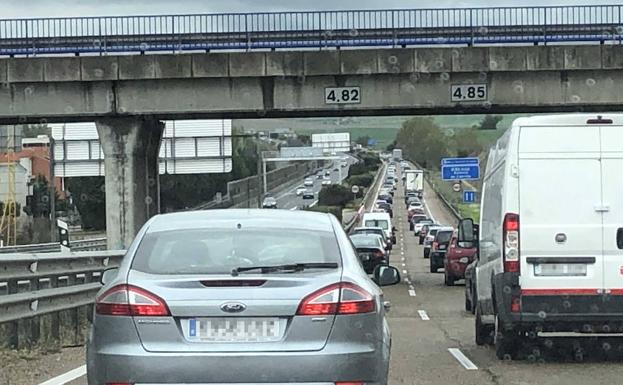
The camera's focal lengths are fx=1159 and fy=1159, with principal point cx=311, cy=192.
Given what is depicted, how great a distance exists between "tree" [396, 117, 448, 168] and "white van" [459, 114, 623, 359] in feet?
364

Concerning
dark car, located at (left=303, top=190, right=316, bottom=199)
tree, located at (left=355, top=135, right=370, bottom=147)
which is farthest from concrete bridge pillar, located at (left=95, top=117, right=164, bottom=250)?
tree, located at (left=355, top=135, right=370, bottom=147)

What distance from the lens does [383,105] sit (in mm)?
30922

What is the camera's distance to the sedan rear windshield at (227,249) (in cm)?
717

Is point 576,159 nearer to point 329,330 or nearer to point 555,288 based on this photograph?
point 555,288

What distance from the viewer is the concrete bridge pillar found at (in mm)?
31328

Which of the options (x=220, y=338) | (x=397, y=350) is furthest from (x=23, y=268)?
(x=220, y=338)

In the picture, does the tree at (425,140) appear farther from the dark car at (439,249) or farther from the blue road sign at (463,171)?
the dark car at (439,249)

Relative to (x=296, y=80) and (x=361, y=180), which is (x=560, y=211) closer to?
(x=296, y=80)

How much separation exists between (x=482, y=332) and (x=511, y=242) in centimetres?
299

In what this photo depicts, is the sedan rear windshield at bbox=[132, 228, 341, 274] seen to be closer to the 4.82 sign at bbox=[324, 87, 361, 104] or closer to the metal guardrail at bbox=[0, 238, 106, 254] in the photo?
the 4.82 sign at bbox=[324, 87, 361, 104]

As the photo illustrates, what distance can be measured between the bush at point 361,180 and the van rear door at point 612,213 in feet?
333

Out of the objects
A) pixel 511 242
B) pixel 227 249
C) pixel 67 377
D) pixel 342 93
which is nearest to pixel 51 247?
pixel 342 93

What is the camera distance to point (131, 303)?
22.4ft

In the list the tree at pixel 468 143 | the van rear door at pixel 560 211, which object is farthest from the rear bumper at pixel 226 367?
the tree at pixel 468 143
